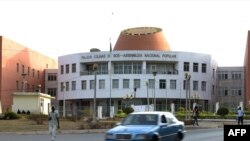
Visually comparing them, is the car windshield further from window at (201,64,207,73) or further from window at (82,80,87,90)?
window at (201,64,207,73)

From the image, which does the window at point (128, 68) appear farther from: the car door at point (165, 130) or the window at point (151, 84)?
the car door at point (165, 130)

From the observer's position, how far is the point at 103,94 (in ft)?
295

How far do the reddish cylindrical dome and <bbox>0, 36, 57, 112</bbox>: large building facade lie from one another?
17463mm

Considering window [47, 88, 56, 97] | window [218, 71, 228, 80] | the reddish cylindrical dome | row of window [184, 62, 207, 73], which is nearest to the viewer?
row of window [184, 62, 207, 73]

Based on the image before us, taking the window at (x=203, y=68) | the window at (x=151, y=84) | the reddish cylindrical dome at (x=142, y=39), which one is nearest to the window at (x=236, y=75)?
the window at (x=203, y=68)

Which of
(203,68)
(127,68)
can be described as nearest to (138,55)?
(127,68)

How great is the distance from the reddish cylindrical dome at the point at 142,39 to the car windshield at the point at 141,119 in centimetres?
8178

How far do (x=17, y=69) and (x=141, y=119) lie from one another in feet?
248

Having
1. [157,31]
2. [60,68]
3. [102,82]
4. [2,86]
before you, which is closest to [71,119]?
[2,86]

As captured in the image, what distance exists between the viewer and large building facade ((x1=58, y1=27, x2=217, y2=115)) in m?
89.6

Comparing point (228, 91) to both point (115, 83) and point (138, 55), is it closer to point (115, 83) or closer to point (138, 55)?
point (138, 55)

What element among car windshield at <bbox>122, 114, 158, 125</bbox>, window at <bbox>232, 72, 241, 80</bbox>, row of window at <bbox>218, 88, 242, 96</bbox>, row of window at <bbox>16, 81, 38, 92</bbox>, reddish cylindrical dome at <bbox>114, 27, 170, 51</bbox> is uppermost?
reddish cylindrical dome at <bbox>114, 27, 170, 51</bbox>

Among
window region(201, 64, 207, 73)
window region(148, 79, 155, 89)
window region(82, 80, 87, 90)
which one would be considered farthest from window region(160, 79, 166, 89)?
window region(82, 80, 87, 90)

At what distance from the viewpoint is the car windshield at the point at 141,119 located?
685 inches
